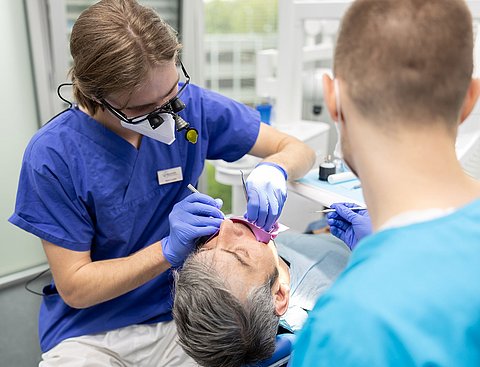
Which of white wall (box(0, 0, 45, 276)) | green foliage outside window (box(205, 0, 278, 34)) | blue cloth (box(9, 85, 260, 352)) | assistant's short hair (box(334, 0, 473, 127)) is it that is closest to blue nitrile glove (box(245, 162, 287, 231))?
blue cloth (box(9, 85, 260, 352))

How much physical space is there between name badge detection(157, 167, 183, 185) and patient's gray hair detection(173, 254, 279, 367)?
41 centimetres

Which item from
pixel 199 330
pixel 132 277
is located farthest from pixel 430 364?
pixel 132 277

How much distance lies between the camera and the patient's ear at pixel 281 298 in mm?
1177

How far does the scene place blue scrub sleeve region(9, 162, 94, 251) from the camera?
120 cm

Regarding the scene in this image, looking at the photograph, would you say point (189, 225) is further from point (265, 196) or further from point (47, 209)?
point (47, 209)

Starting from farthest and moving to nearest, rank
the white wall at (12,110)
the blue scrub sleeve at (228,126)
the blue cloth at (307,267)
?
the white wall at (12,110), the blue scrub sleeve at (228,126), the blue cloth at (307,267)

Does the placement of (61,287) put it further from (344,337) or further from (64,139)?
(344,337)

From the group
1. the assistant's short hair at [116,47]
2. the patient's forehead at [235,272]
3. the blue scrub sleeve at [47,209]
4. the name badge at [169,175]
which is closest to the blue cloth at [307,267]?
the patient's forehead at [235,272]

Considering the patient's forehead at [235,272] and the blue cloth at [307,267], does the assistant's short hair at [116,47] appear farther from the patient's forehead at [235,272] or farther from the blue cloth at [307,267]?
the blue cloth at [307,267]

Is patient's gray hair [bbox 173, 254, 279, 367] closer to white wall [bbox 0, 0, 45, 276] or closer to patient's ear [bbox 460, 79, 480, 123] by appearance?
patient's ear [bbox 460, 79, 480, 123]

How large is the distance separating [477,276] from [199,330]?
658mm

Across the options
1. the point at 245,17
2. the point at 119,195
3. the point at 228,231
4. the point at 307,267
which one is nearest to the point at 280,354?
the point at 228,231

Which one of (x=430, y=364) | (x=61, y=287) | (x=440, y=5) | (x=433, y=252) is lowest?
(x=61, y=287)

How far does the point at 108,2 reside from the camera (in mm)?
1189
